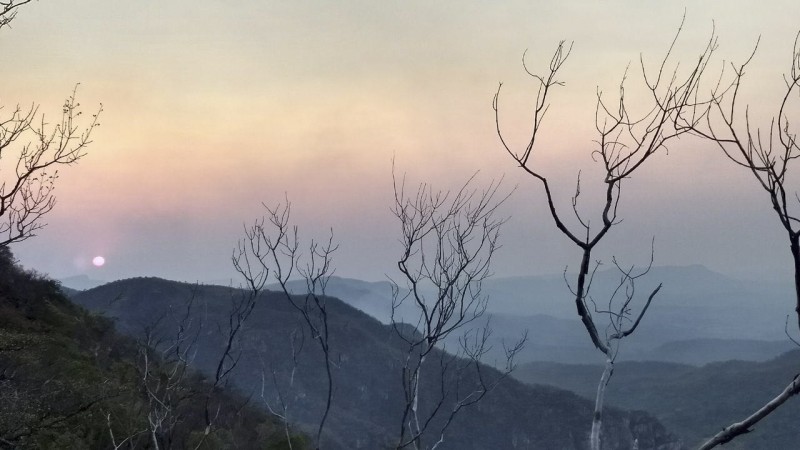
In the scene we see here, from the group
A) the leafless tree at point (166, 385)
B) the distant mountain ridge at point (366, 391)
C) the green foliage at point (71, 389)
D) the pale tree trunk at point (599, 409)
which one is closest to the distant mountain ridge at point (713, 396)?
the distant mountain ridge at point (366, 391)

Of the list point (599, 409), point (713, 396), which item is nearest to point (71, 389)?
point (599, 409)

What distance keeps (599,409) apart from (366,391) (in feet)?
312

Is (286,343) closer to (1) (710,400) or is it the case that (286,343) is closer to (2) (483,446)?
(2) (483,446)

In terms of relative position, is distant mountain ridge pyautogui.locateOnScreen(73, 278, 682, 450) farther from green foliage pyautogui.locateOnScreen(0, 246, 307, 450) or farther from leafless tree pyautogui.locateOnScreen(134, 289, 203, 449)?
leafless tree pyautogui.locateOnScreen(134, 289, 203, 449)

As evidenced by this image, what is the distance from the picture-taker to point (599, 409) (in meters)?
3.83

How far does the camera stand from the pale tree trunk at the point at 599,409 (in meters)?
3.61

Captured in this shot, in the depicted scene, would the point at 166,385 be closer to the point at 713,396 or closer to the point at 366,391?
the point at 366,391

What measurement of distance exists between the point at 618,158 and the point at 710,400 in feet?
515

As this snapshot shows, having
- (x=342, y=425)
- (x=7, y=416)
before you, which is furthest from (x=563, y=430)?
(x=7, y=416)

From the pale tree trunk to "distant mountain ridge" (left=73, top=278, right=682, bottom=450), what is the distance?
80091 millimetres

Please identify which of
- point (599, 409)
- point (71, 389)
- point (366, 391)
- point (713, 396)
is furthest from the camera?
point (713, 396)

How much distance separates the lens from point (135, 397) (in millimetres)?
18312

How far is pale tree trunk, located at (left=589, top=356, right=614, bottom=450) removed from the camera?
3.61 m

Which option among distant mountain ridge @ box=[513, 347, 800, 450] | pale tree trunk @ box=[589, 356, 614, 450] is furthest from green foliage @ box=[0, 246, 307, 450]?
distant mountain ridge @ box=[513, 347, 800, 450]
